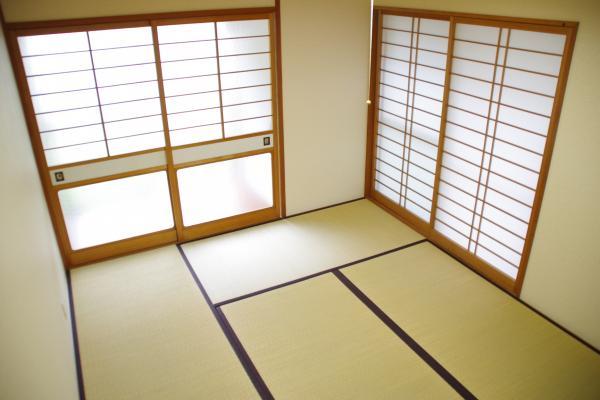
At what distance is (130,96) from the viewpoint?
470cm

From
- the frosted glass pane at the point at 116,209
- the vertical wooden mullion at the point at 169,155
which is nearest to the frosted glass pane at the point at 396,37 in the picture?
the vertical wooden mullion at the point at 169,155

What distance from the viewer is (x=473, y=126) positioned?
4.57 metres

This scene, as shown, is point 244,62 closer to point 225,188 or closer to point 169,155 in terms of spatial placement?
point 169,155

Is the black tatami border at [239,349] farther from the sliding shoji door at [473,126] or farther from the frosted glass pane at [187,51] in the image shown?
the sliding shoji door at [473,126]

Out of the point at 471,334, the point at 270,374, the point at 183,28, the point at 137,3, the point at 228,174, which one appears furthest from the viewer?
the point at 228,174

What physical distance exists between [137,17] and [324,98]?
2.21 meters

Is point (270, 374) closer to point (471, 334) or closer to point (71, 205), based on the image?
point (471, 334)

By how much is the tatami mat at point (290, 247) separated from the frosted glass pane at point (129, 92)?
1682 mm

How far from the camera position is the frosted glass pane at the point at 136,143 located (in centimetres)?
481

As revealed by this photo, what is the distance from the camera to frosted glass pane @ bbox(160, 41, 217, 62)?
468 centimetres

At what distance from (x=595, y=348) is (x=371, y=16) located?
3.99 meters

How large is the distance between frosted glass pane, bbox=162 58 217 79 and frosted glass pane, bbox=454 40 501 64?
240 cm

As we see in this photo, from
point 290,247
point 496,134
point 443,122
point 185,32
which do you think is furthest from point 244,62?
point 496,134

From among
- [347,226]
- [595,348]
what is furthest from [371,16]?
[595,348]
